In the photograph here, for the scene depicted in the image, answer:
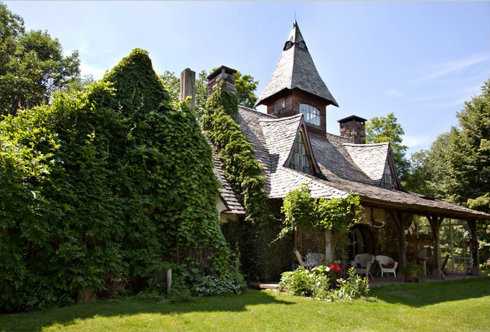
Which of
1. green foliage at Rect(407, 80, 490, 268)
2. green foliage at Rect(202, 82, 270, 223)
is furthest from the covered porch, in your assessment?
green foliage at Rect(407, 80, 490, 268)

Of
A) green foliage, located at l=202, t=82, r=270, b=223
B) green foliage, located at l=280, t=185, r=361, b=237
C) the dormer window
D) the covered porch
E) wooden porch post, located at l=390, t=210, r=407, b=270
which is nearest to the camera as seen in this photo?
green foliage, located at l=280, t=185, r=361, b=237

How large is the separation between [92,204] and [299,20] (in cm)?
1806

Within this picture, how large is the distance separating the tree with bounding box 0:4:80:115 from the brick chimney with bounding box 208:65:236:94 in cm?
1261

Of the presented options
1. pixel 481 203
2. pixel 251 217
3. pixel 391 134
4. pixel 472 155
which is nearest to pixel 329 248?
pixel 251 217

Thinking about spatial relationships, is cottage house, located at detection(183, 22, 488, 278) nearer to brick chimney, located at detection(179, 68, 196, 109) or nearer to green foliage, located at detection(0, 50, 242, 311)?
green foliage, located at detection(0, 50, 242, 311)

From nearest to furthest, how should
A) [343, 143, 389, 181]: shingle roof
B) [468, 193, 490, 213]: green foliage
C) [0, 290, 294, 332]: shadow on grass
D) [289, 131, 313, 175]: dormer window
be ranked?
[0, 290, 294, 332]: shadow on grass
[289, 131, 313, 175]: dormer window
[343, 143, 389, 181]: shingle roof
[468, 193, 490, 213]: green foliage

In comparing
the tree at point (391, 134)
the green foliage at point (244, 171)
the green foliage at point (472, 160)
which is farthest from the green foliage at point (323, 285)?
the tree at point (391, 134)

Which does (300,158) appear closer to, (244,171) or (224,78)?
(244,171)

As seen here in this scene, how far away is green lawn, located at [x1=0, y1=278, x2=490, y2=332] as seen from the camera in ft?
21.2

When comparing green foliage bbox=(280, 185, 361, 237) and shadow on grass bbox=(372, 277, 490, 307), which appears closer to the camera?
shadow on grass bbox=(372, 277, 490, 307)

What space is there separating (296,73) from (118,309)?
15764mm

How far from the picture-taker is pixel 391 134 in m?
36.8

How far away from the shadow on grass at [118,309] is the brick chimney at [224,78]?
28.2ft

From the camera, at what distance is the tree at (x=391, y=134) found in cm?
3650
